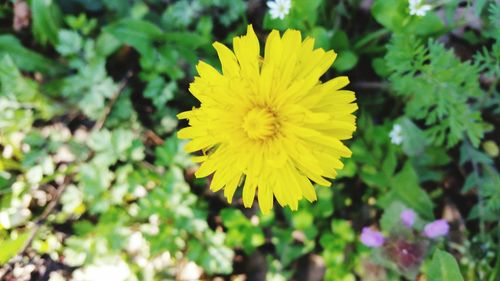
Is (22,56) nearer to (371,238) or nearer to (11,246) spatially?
(11,246)

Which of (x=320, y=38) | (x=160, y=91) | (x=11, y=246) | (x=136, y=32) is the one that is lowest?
(x=11, y=246)

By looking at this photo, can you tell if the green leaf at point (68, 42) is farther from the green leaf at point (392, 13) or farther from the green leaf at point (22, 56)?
the green leaf at point (392, 13)

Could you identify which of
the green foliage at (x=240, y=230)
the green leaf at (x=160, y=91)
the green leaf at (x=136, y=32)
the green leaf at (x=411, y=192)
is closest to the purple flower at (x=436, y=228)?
the green leaf at (x=411, y=192)

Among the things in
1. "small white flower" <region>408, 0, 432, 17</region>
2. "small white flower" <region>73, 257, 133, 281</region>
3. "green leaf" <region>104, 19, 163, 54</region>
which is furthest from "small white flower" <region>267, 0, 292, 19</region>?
"small white flower" <region>73, 257, 133, 281</region>

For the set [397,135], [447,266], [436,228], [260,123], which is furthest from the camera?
[397,135]

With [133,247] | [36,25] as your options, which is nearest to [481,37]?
[133,247]

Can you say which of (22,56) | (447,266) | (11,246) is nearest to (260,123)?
(447,266)

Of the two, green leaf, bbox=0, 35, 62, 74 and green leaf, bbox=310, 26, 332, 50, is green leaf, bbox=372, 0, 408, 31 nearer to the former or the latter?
green leaf, bbox=310, 26, 332, 50
